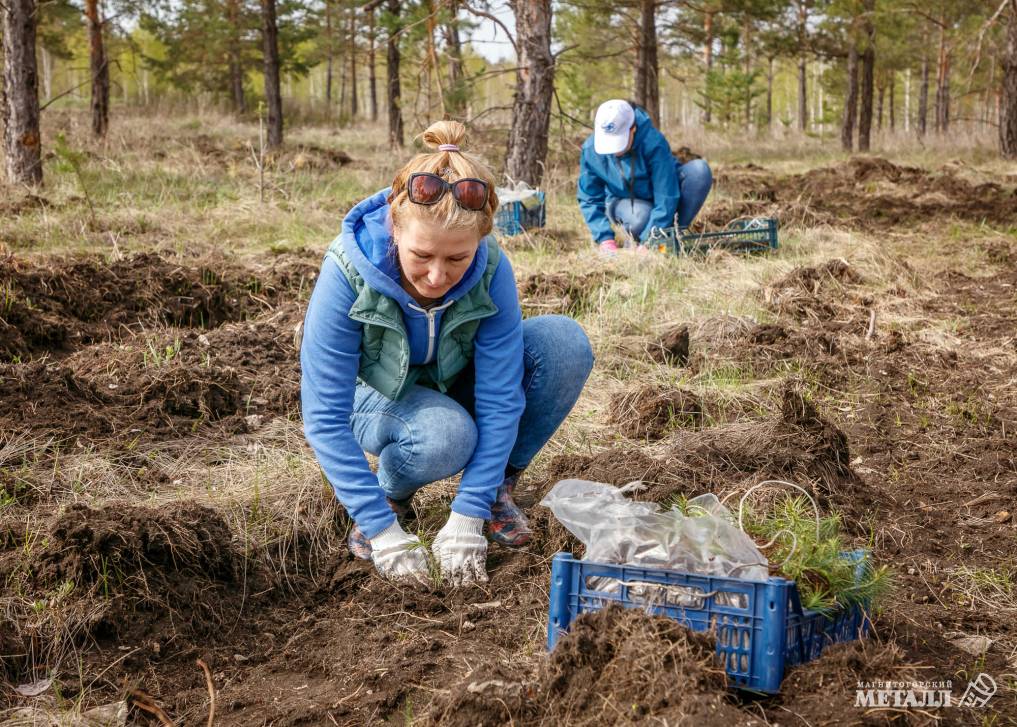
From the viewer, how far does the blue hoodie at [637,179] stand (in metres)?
6.50

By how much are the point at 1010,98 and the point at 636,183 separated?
8579 mm

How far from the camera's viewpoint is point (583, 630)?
73.3 inches

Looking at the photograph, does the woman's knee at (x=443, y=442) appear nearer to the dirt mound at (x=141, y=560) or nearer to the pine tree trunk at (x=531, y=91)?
the dirt mound at (x=141, y=560)

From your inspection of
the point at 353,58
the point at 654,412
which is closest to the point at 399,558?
the point at 654,412

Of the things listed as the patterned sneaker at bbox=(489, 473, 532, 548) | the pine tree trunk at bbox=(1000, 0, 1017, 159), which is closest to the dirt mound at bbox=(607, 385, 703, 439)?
the patterned sneaker at bbox=(489, 473, 532, 548)

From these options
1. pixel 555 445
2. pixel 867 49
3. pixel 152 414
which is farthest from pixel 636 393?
pixel 867 49

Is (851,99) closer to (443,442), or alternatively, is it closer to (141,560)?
(443,442)

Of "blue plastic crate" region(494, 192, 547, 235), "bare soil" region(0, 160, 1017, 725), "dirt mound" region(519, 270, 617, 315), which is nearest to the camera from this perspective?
"bare soil" region(0, 160, 1017, 725)

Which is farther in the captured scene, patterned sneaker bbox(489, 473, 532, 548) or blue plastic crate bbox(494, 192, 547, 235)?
blue plastic crate bbox(494, 192, 547, 235)

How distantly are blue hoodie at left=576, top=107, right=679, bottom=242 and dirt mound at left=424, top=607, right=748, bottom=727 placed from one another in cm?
497

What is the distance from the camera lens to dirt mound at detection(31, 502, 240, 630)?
7.78 feet

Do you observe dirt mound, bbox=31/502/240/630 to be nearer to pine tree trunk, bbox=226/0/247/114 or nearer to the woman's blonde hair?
the woman's blonde hair

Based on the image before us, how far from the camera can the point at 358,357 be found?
263cm

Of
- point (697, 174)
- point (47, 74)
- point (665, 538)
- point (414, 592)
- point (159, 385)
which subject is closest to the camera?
point (665, 538)
